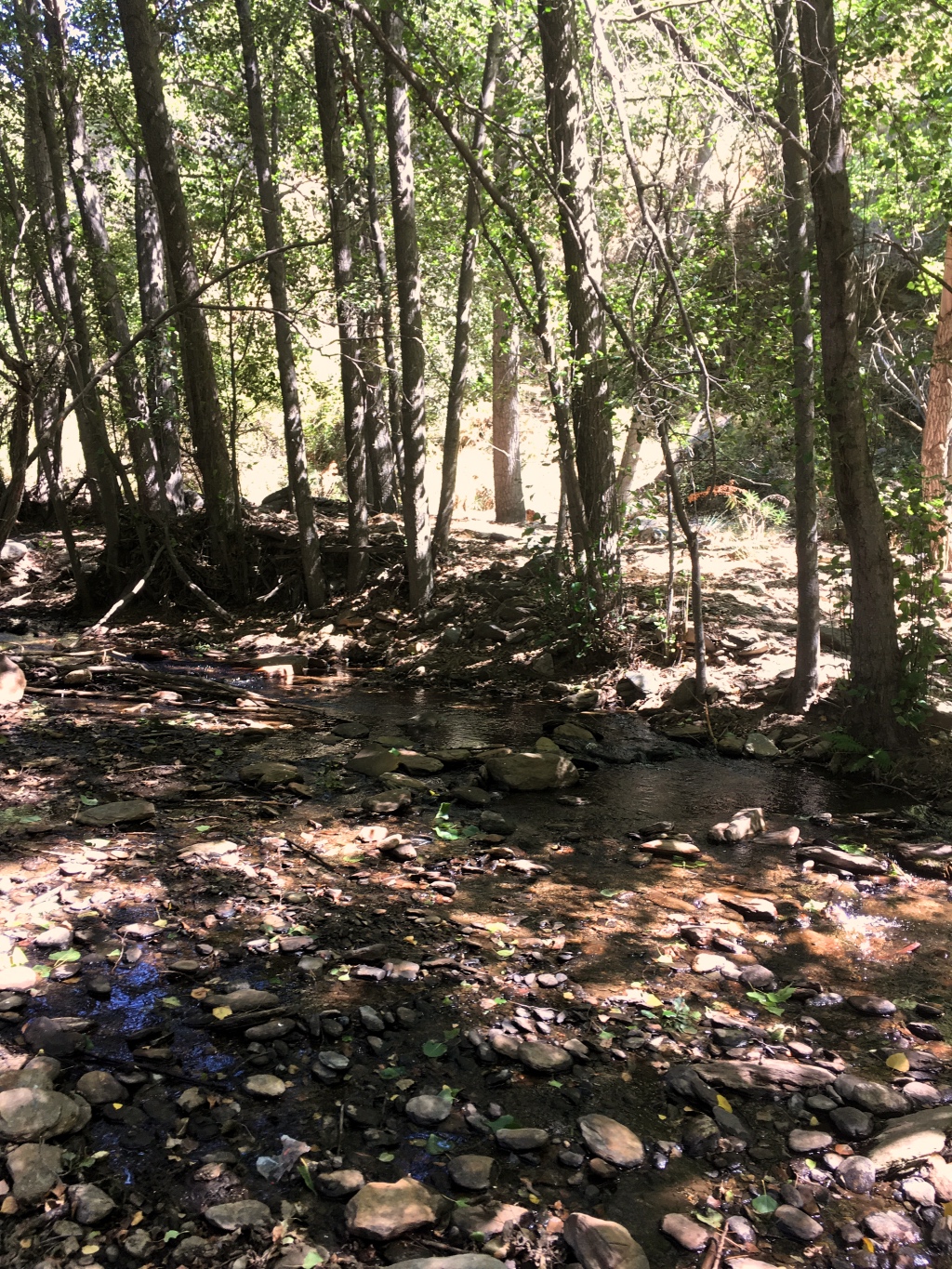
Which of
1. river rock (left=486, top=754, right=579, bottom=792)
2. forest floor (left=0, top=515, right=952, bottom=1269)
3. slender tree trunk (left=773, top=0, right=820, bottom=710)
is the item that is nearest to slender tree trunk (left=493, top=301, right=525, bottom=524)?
slender tree trunk (left=773, top=0, right=820, bottom=710)

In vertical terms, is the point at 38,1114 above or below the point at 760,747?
above

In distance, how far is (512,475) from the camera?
17594 mm

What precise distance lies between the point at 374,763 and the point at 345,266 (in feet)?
26.0

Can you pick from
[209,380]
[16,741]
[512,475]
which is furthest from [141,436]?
[16,741]

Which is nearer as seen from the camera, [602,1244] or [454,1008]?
[602,1244]

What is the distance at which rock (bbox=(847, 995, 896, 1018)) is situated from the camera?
11.6ft

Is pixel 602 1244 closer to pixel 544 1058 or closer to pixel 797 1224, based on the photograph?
pixel 797 1224

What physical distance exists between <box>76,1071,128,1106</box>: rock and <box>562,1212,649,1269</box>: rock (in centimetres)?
140

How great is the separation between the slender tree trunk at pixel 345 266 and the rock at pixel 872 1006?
891 cm

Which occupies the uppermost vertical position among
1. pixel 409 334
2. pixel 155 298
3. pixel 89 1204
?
pixel 155 298

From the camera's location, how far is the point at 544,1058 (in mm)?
3125

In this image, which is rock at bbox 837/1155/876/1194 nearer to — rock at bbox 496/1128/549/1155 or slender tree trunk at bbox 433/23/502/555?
rock at bbox 496/1128/549/1155

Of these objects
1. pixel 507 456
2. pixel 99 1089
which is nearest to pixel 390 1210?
pixel 99 1089

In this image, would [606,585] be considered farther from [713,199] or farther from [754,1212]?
[713,199]
